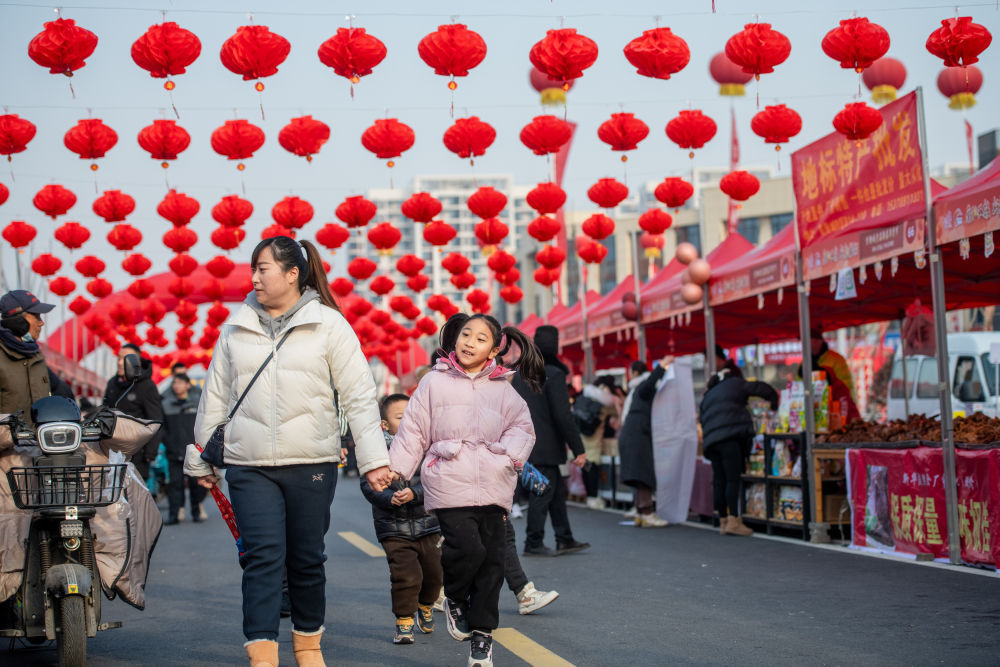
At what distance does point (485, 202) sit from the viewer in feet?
62.6

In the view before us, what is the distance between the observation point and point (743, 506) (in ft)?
42.6

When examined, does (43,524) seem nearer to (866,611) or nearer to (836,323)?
(866,611)

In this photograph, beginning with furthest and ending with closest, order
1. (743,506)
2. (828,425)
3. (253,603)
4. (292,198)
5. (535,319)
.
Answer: (535,319) < (292,198) < (743,506) < (828,425) < (253,603)

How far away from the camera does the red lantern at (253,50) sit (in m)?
11.5

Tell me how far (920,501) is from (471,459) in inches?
212

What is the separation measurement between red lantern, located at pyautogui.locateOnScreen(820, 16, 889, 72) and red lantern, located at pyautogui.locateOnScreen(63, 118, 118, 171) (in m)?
8.72

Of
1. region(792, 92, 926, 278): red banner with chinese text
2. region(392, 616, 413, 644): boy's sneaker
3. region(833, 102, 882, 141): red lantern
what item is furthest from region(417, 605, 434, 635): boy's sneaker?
region(833, 102, 882, 141): red lantern

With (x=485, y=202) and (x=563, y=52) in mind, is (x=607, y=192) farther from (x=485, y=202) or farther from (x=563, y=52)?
(x=563, y=52)

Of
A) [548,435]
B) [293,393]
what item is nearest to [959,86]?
[548,435]

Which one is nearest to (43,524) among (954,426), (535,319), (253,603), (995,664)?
(253,603)

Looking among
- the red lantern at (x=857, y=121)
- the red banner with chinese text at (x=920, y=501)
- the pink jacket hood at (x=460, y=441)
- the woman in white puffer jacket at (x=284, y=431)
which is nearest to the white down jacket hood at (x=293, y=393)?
the woman in white puffer jacket at (x=284, y=431)

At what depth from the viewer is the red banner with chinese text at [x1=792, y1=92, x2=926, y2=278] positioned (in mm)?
9898

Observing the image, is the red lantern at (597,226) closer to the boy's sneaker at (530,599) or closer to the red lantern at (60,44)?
the red lantern at (60,44)

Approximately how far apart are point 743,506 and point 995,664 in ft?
24.8
